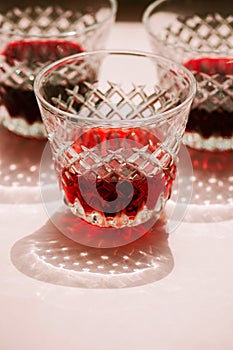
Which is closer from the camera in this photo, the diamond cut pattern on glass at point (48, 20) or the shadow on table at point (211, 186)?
the shadow on table at point (211, 186)

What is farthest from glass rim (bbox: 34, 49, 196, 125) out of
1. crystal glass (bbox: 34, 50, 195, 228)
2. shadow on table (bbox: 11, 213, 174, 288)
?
shadow on table (bbox: 11, 213, 174, 288)

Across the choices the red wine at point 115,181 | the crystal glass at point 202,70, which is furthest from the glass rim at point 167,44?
the red wine at point 115,181

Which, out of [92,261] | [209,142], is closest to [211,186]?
[209,142]

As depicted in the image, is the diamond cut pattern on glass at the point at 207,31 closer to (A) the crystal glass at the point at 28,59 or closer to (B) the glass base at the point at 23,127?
(A) the crystal glass at the point at 28,59

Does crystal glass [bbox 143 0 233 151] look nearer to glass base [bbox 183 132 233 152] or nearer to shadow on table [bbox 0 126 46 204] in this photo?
glass base [bbox 183 132 233 152]

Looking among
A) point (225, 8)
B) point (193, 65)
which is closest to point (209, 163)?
point (193, 65)

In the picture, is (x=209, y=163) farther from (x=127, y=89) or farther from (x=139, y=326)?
(x=139, y=326)

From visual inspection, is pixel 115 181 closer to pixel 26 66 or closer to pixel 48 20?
pixel 26 66
